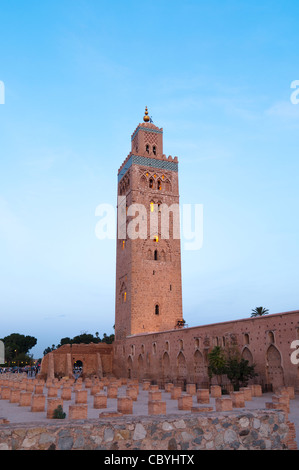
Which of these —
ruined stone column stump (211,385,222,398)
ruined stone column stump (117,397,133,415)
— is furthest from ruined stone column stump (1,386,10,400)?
ruined stone column stump (211,385,222,398)

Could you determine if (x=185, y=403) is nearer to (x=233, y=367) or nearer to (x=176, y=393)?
(x=176, y=393)

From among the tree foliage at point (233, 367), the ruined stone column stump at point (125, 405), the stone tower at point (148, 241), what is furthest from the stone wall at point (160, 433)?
the stone tower at point (148, 241)

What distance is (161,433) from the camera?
4383mm

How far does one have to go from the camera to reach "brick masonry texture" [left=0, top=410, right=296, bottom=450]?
3971 mm

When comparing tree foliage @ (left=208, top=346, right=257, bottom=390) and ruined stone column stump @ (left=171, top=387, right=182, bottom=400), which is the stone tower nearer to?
tree foliage @ (left=208, top=346, right=257, bottom=390)

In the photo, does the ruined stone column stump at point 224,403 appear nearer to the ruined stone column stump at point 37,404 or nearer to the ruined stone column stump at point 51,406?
the ruined stone column stump at point 51,406

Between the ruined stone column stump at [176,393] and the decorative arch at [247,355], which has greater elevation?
the decorative arch at [247,355]

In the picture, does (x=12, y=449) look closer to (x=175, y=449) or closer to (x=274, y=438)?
(x=175, y=449)

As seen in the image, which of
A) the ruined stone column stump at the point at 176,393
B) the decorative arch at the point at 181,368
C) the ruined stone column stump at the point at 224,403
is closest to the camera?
the ruined stone column stump at the point at 224,403

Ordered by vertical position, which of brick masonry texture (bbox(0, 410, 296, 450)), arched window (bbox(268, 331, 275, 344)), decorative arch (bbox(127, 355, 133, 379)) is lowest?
decorative arch (bbox(127, 355, 133, 379))

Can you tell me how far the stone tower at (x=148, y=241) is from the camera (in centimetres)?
3042

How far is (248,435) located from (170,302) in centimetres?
2656

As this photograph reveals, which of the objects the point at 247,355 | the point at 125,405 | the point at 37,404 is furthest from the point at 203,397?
the point at 37,404

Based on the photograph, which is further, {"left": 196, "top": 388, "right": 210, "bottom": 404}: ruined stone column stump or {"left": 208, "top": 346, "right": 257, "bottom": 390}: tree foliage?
{"left": 208, "top": 346, "right": 257, "bottom": 390}: tree foliage
